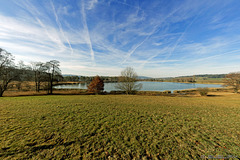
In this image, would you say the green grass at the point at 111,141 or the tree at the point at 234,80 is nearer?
the green grass at the point at 111,141

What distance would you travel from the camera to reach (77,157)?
3.16 metres

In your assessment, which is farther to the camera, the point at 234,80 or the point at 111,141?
the point at 234,80

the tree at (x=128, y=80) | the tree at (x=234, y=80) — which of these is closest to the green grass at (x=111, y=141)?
the tree at (x=128, y=80)

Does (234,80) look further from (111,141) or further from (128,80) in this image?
(111,141)

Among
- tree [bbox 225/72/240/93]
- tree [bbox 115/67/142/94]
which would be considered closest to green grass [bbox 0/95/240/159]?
tree [bbox 115/67/142/94]

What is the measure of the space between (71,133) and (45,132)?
142 centimetres

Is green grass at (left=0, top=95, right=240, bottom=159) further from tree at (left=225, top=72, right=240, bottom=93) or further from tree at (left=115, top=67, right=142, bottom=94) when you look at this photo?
tree at (left=225, top=72, right=240, bottom=93)

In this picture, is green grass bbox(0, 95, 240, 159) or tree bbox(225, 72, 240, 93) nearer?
green grass bbox(0, 95, 240, 159)

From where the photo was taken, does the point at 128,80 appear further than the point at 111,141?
Yes

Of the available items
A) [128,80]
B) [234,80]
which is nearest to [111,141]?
[128,80]

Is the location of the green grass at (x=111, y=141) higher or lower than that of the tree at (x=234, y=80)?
lower

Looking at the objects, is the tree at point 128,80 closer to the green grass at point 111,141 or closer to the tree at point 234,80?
the green grass at point 111,141

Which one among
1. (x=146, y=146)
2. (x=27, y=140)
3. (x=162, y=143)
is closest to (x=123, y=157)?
(x=146, y=146)

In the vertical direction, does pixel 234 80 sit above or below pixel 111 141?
above
